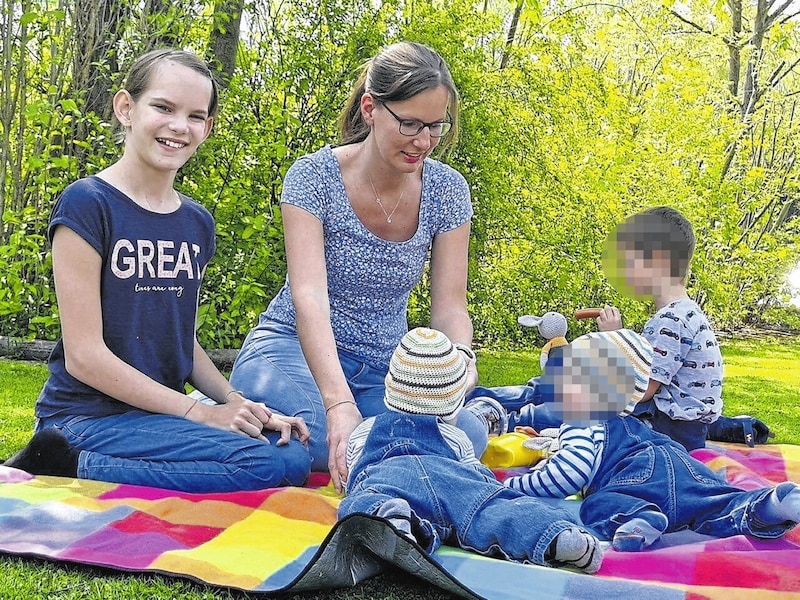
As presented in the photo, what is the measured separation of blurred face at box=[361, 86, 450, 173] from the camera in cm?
278

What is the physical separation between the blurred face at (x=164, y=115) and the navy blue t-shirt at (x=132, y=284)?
17cm

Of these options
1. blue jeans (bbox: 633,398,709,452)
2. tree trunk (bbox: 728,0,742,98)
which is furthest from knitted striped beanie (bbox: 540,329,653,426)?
tree trunk (bbox: 728,0,742,98)

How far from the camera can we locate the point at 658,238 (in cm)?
324

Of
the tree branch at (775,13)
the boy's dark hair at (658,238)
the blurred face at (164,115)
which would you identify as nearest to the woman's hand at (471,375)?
the boy's dark hair at (658,238)

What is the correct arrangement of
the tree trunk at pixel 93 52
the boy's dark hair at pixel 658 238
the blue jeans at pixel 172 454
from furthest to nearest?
the tree trunk at pixel 93 52
the boy's dark hair at pixel 658 238
the blue jeans at pixel 172 454

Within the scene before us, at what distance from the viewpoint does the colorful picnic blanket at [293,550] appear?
1.94m

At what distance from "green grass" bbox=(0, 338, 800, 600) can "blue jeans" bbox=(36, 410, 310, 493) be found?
0.57 metres

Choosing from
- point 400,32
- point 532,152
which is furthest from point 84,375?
point 532,152

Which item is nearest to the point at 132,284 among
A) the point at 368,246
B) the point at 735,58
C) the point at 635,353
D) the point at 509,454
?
the point at 368,246

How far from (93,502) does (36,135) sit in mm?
3371

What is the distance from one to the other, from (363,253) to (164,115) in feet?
2.58

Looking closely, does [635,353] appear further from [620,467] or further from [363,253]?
[363,253]

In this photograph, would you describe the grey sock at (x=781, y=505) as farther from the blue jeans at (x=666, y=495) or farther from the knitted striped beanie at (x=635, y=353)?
the knitted striped beanie at (x=635, y=353)

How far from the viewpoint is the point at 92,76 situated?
5270 mm
